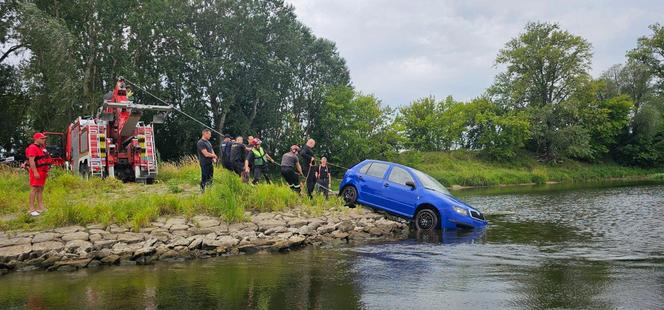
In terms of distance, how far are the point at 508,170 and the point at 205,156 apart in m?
40.4

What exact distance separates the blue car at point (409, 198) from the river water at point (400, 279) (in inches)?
38.6

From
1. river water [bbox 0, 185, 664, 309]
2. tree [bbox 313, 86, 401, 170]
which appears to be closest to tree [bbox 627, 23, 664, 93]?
tree [bbox 313, 86, 401, 170]

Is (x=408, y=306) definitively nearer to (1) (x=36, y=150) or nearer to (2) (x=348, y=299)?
(2) (x=348, y=299)

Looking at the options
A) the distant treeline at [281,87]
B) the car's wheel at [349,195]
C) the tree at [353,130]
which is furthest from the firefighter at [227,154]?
the tree at [353,130]

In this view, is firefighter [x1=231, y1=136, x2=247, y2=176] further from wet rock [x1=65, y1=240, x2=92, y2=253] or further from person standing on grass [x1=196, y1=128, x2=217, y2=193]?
wet rock [x1=65, y1=240, x2=92, y2=253]

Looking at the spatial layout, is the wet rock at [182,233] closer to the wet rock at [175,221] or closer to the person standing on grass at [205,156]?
the wet rock at [175,221]

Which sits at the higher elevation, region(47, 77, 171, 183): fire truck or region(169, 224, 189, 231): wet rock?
region(47, 77, 171, 183): fire truck

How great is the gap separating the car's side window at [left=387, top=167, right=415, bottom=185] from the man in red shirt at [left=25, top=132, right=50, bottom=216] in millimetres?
8196

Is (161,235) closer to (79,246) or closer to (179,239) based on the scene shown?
(179,239)

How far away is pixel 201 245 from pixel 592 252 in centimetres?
763

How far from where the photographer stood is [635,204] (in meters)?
19.9

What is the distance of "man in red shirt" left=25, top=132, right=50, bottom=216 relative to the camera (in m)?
10.9

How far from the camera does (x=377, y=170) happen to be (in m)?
14.1

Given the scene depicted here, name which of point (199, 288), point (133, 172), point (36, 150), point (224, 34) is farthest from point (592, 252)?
point (224, 34)
